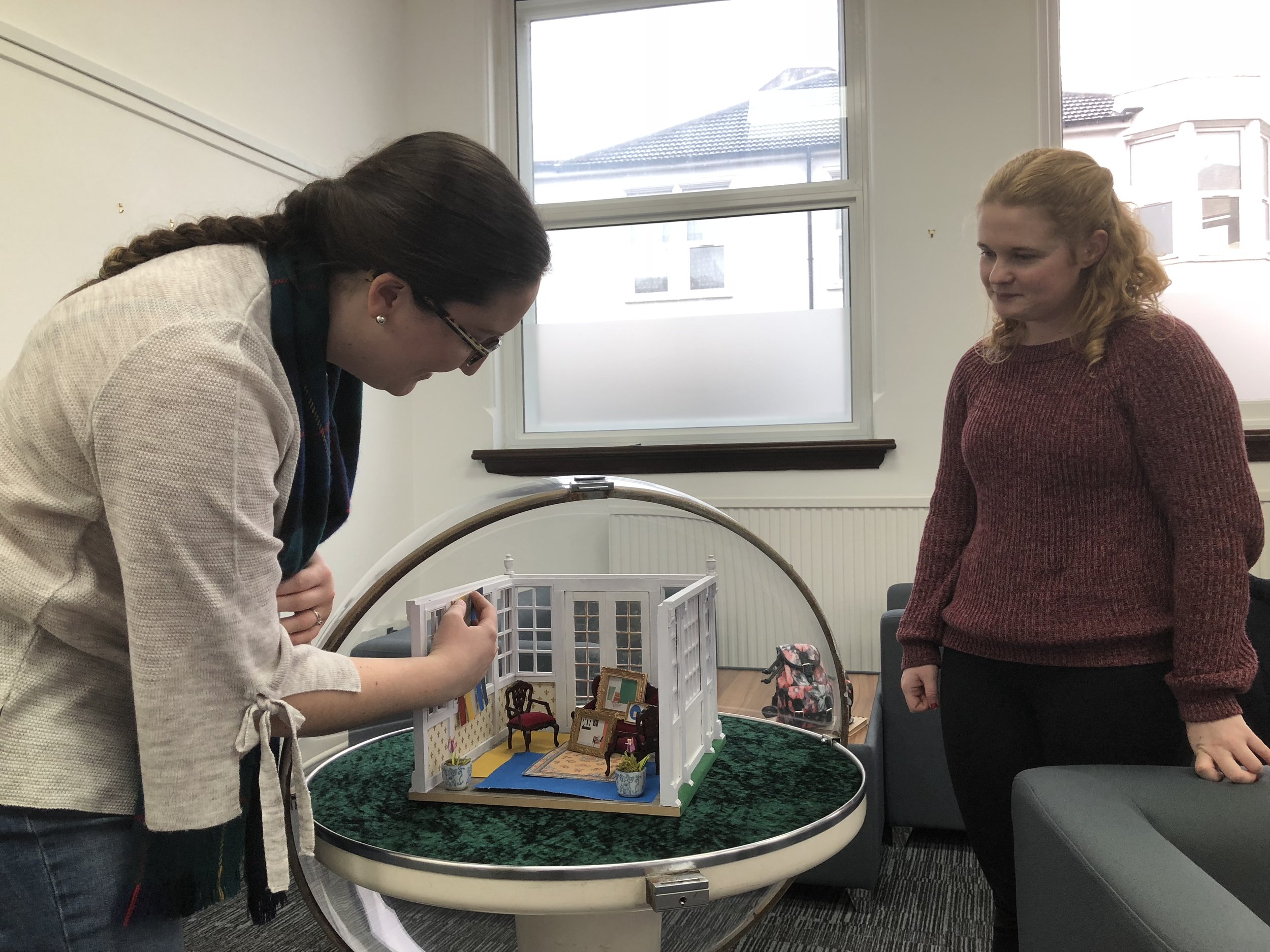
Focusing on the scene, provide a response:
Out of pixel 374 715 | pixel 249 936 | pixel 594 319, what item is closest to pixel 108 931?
pixel 374 715

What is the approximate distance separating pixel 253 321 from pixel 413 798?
584mm

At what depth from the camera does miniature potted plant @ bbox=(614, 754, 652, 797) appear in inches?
40.8

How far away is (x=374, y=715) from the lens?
0.86m

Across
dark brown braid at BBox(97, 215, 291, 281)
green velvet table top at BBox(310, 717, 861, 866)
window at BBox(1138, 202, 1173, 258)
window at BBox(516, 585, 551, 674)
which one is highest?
window at BBox(1138, 202, 1173, 258)

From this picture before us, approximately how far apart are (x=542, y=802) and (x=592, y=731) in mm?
161

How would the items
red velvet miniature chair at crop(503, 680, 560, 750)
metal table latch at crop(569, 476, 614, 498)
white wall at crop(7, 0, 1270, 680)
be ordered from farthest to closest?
white wall at crop(7, 0, 1270, 680) < red velvet miniature chair at crop(503, 680, 560, 750) < metal table latch at crop(569, 476, 614, 498)

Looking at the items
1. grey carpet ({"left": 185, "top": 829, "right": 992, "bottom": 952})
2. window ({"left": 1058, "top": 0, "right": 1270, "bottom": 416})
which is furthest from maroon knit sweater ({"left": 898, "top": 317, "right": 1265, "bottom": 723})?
window ({"left": 1058, "top": 0, "right": 1270, "bottom": 416})

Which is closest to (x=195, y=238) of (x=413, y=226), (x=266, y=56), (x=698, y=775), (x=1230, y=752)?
(x=413, y=226)

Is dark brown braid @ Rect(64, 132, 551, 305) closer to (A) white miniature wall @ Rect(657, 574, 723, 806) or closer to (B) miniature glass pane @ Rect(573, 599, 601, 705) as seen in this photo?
(A) white miniature wall @ Rect(657, 574, 723, 806)

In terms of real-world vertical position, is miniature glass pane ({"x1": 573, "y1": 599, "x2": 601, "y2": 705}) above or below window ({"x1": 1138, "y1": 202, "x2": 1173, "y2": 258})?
below

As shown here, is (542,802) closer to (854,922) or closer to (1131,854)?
(1131,854)

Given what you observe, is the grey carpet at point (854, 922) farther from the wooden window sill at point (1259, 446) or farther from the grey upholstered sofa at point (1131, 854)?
the wooden window sill at point (1259, 446)

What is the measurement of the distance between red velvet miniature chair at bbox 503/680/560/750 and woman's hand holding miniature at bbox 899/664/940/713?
1.68 feet

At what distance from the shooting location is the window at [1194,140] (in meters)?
3.21
